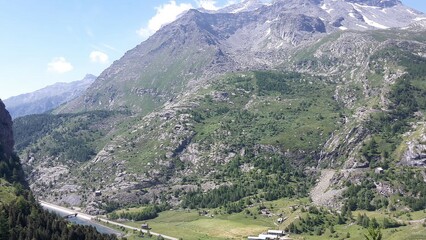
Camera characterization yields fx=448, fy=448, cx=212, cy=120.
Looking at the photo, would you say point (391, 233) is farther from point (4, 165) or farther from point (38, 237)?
point (4, 165)

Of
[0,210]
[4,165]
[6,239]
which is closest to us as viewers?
[6,239]

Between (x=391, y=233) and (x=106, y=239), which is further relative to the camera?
(x=391, y=233)

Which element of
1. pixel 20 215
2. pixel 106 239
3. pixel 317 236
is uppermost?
pixel 20 215

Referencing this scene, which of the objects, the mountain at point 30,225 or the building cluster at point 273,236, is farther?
the building cluster at point 273,236

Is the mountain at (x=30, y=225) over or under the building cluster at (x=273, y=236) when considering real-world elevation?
over

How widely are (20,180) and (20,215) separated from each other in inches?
2759

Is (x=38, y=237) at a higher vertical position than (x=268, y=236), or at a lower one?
higher

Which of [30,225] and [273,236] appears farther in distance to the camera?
[273,236]

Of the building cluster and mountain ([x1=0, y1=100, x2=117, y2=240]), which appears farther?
the building cluster

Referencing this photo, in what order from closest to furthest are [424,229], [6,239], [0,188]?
[6,239] → [0,188] → [424,229]

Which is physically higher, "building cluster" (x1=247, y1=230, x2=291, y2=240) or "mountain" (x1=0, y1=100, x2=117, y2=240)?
"mountain" (x1=0, y1=100, x2=117, y2=240)

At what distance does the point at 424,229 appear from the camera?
567ft

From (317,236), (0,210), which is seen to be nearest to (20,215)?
(0,210)

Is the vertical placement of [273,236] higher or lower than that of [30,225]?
lower
